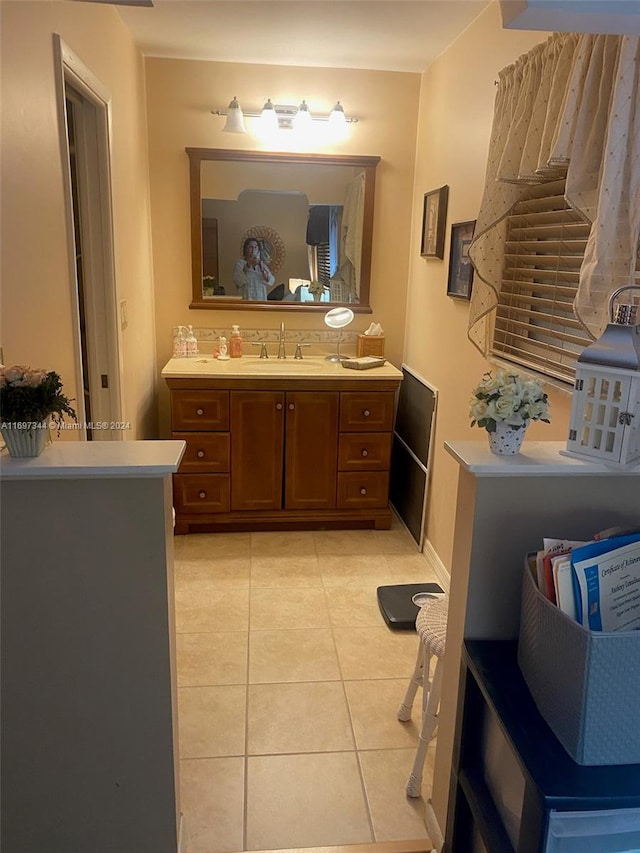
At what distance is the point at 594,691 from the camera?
3.55 feet

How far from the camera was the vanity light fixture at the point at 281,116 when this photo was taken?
3.41m

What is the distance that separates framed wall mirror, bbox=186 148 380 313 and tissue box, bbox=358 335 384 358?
28 centimetres

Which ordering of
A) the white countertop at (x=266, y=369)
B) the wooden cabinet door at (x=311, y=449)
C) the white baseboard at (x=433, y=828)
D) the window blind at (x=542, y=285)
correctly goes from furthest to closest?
1. the wooden cabinet door at (x=311, y=449)
2. the white countertop at (x=266, y=369)
3. the window blind at (x=542, y=285)
4. the white baseboard at (x=433, y=828)

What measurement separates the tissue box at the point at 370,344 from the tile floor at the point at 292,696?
1.15 meters

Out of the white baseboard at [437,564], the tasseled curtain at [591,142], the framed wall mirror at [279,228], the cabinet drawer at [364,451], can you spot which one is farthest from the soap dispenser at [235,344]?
the tasseled curtain at [591,142]

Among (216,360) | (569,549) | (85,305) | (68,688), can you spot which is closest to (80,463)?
(68,688)

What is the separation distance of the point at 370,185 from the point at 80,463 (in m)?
2.91

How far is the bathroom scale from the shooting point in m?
2.67

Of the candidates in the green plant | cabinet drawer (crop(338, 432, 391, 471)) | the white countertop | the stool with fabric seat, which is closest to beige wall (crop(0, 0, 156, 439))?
the green plant

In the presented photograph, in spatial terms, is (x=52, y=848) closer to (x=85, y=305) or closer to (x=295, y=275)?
(x=85, y=305)

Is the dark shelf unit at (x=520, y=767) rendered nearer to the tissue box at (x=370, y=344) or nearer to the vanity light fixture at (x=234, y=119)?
the tissue box at (x=370, y=344)

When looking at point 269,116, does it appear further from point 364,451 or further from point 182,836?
point 182,836

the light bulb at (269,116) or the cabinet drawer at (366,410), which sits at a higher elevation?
the light bulb at (269,116)

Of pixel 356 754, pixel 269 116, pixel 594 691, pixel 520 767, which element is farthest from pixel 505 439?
pixel 269 116
